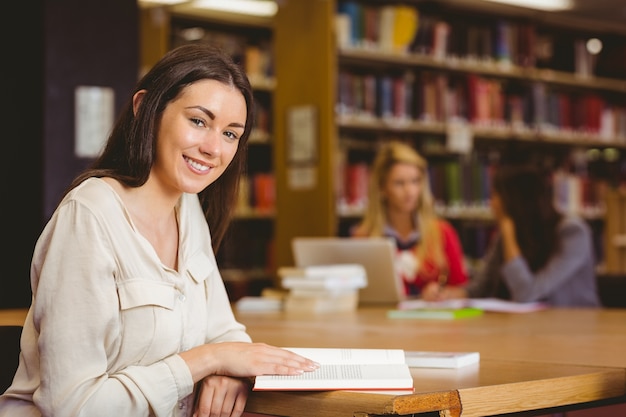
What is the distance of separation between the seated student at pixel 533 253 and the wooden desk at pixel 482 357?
2.00 ft

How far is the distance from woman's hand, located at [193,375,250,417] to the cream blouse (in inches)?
1.9

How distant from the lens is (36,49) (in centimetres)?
422

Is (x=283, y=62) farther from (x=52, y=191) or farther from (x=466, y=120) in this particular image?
(x=52, y=191)

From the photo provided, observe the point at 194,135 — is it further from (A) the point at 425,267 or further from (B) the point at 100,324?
(A) the point at 425,267

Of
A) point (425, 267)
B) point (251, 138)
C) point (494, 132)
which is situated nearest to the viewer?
point (425, 267)

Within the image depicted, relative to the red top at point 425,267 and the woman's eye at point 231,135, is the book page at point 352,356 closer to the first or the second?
the woman's eye at point 231,135

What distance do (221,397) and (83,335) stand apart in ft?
0.95

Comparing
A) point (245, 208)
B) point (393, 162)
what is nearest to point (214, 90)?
point (393, 162)

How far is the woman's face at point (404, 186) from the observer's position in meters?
4.73

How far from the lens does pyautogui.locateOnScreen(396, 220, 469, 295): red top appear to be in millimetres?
4566

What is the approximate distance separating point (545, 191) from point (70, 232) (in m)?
2.98

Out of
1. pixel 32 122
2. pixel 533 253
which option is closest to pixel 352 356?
pixel 533 253

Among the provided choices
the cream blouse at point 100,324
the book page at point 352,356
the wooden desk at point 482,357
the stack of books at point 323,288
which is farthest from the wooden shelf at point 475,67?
the cream blouse at point 100,324

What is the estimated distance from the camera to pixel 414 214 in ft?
15.7
